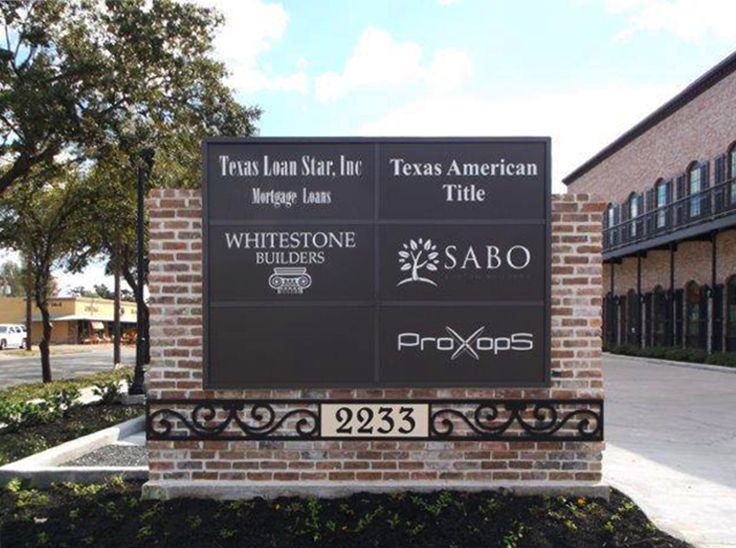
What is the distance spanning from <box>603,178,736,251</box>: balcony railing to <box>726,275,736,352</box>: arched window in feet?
8.02

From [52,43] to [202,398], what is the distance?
916 centimetres

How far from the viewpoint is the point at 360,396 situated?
547cm

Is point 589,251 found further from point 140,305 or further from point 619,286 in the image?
point 619,286

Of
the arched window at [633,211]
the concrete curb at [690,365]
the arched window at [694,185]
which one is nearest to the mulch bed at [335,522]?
the concrete curb at [690,365]

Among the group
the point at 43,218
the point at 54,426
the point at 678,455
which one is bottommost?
the point at 678,455

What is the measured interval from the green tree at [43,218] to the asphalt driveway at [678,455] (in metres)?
12.5

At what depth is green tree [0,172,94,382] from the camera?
15.9m

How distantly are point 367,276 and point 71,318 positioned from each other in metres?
65.4

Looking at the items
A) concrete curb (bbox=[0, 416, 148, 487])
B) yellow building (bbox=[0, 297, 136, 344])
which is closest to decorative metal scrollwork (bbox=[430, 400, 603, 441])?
concrete curb (bbox=[0, 416, 148, 487])

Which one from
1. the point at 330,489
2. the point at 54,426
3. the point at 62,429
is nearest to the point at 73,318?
the point at 54,426

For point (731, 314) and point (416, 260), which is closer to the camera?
point (416, 260)

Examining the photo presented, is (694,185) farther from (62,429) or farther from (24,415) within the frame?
(24,415)

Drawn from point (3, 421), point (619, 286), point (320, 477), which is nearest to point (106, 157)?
point (3, 421)

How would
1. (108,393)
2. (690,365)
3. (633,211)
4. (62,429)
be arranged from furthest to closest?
(633,211) → (690,365) → (108,393) → (62,429)
